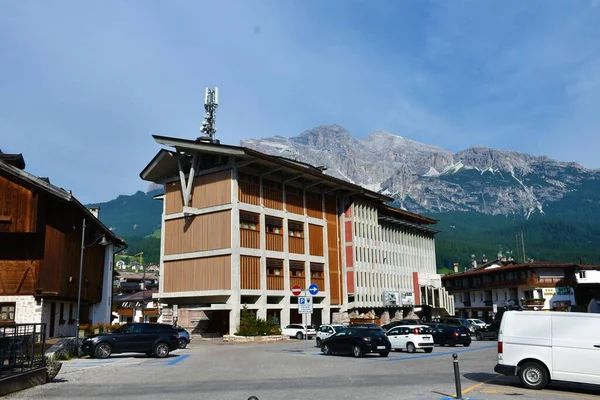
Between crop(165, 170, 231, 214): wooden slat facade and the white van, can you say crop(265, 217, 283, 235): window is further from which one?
the white van

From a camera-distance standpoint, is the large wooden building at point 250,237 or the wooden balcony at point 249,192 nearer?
the large wooden building at point 250,237

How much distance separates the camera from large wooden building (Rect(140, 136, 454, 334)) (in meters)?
→ 50.4

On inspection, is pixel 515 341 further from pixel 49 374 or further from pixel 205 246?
pixel 205 246

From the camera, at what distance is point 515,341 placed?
50.0 feet

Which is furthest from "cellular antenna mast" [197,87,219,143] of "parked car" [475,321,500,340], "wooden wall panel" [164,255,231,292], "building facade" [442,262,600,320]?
"building facade" [442,262,600,320]

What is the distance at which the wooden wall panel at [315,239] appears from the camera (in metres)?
59.7

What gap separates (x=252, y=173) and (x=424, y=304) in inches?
1609

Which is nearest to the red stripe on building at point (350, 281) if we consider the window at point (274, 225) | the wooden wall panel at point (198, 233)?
the window at point (274, 225)

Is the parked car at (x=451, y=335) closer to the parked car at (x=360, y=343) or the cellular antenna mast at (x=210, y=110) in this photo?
the parked car at (x=360, y=343)

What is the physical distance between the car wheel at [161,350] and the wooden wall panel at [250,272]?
73.1 ft

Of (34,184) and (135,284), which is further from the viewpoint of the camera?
(135,284)

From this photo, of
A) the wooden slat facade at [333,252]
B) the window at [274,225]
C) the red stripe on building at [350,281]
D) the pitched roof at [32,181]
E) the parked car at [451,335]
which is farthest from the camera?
the red stripe on building at [350,281]

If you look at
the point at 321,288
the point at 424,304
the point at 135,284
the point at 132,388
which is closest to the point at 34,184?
the point at 132,388

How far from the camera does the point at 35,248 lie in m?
33.2
